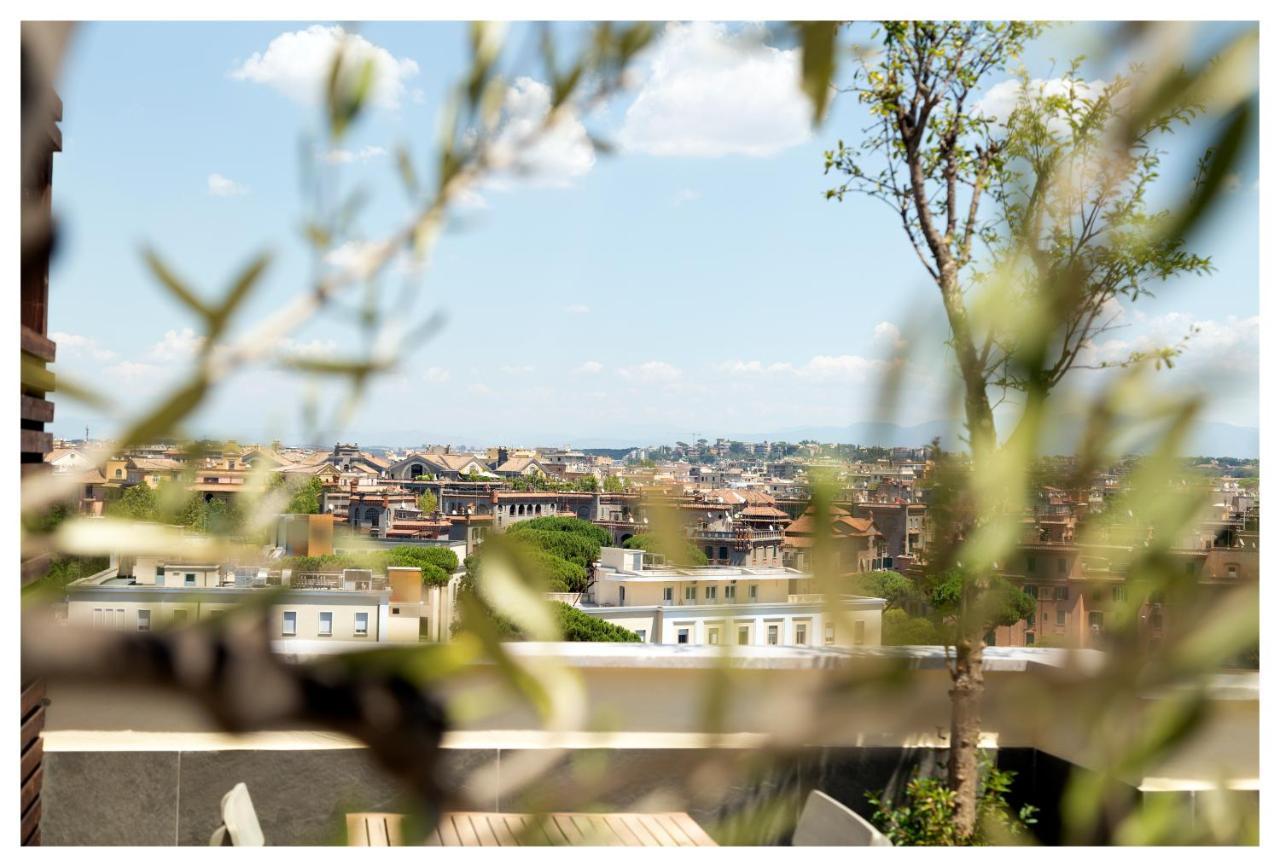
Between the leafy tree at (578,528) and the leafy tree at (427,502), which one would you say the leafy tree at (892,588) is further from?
the leafy tree at (578,528)

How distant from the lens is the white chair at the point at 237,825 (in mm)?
1189

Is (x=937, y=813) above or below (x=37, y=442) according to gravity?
below

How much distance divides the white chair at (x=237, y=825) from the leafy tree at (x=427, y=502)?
26.0 inches

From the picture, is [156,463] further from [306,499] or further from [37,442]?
[37,442]

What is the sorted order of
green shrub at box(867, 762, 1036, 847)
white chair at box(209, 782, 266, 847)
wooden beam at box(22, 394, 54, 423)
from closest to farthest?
wooden beam at box(22, 394, 54, 423), white chair at box(209, 782, 266, 847), green shrub at box(867, 762, 1036, 847)

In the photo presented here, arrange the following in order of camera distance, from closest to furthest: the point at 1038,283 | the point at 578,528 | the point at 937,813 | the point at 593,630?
the point at 1038,283 → the point at 937,813 → the point at 578,528 → the point at 593,630

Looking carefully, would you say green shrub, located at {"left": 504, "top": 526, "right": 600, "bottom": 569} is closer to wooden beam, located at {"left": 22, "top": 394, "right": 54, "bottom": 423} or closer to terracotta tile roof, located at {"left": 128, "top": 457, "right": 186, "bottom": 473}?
wooden beam, located at {"left": 22, "top": 394, "right": 54, "bottom": 423}

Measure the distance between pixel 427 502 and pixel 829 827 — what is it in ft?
3.24

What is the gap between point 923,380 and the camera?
0.42 ft

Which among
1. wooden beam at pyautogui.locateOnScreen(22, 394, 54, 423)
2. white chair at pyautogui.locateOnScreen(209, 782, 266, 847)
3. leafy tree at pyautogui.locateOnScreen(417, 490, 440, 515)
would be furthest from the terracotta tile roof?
leafy tree at pyautogui.locateOnScreen(417, 490, 440, 515)

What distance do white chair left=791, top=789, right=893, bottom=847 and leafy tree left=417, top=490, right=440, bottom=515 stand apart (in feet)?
2.80

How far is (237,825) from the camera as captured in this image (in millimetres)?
1221

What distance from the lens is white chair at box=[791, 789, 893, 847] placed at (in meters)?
1.24

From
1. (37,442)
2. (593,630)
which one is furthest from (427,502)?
(593,630)
